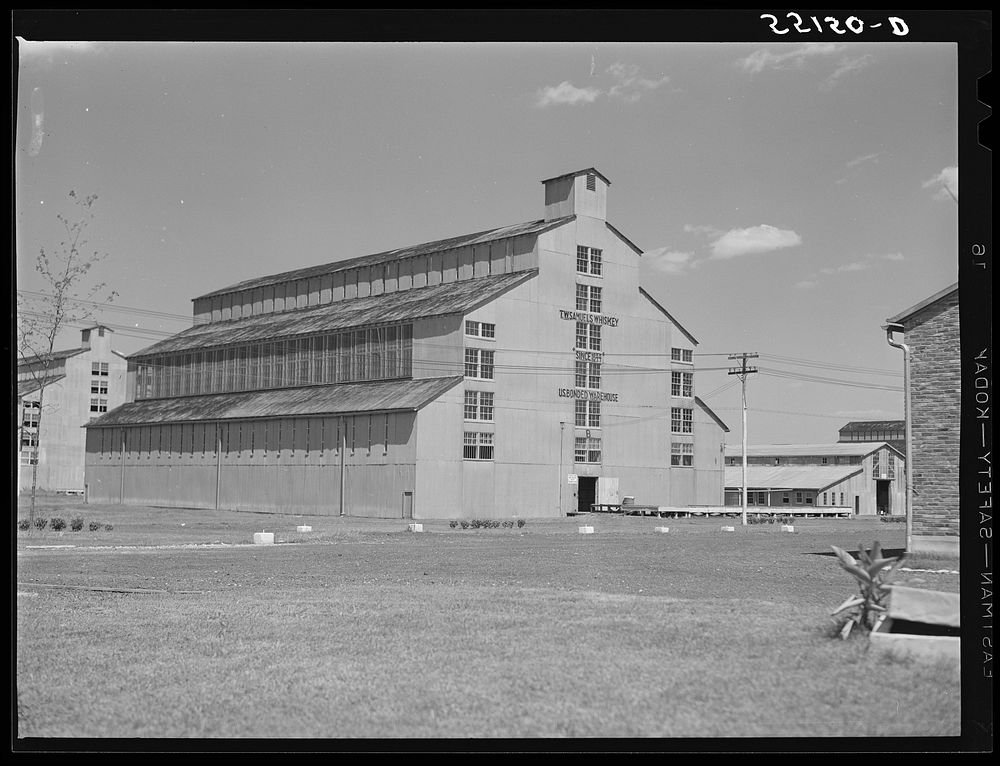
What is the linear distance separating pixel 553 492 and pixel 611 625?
48.3 metres

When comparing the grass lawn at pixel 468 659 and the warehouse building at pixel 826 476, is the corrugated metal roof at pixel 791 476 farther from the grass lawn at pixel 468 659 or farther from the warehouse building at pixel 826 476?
the grass lawn at pixel 468 659

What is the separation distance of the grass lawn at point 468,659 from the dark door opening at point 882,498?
22.2 meters

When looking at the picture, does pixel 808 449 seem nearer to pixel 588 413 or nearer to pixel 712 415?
pixel 588 413

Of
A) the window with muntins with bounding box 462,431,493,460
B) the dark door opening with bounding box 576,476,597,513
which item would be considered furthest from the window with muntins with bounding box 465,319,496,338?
the dark door opening with bounding box 576,476,597,513

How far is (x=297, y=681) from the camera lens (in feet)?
37.3

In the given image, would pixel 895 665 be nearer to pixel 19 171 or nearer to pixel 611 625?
pixel 611 625

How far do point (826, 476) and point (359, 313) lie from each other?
106 ft

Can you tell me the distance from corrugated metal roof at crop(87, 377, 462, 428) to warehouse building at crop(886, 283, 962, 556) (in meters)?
45.2

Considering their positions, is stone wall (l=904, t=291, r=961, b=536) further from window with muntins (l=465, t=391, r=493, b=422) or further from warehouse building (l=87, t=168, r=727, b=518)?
window with muntins (l=465, t=391, r=493, b=422)

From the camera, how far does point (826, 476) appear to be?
3878 cm

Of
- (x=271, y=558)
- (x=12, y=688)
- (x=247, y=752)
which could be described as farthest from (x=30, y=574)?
(x=247, y=752)

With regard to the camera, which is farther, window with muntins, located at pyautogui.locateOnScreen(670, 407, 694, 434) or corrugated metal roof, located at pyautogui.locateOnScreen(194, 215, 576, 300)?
window with muntins, located at pyautogui.locateOnScreen(670, 407, 694, 434)

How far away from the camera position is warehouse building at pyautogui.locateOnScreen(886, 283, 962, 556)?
11188 millimetres

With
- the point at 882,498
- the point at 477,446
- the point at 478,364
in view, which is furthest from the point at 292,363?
the point at 882,498
